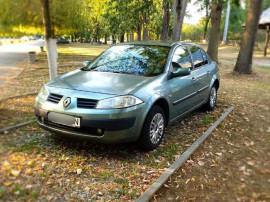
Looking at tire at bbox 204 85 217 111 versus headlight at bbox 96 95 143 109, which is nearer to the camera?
headlight at bbox 96 95 143 109

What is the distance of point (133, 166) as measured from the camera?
359 centimetres

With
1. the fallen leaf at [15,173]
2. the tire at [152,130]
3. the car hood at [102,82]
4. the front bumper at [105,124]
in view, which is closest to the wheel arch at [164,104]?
the tire at [152,130]

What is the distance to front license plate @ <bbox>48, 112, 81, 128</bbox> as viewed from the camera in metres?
3.41

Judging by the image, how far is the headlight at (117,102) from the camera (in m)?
3.40

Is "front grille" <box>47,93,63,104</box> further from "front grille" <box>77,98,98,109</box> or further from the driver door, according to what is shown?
the driver door

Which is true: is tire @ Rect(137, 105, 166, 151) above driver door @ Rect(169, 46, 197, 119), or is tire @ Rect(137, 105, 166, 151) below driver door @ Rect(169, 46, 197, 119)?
below

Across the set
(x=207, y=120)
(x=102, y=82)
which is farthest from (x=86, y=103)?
(x=207, y=120)

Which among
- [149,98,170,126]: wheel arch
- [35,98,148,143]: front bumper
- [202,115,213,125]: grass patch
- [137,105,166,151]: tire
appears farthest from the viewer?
[202,115,213,125]: grass patch

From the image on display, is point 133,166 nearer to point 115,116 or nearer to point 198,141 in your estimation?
point 115,116

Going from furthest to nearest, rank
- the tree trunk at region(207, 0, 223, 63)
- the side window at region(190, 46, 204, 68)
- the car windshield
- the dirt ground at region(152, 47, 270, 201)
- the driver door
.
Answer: the tree trunk at region(207, 0, 223, 63), the side window at region(190, 46, 204, 68), the driver door, the car windshield, the dirt ground at region(152, 47, 270, 201)

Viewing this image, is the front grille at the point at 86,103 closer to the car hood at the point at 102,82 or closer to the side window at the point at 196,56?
the car hood at the point at 102,82

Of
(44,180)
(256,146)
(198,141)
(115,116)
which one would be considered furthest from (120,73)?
(256,146)

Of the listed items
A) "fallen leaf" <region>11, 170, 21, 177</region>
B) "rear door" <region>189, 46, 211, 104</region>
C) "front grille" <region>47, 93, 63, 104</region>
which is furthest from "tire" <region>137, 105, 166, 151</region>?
"fallen leaf" <region>11, 170, 21, 177</region>

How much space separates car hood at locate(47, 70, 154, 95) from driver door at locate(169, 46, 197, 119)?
61 cm
